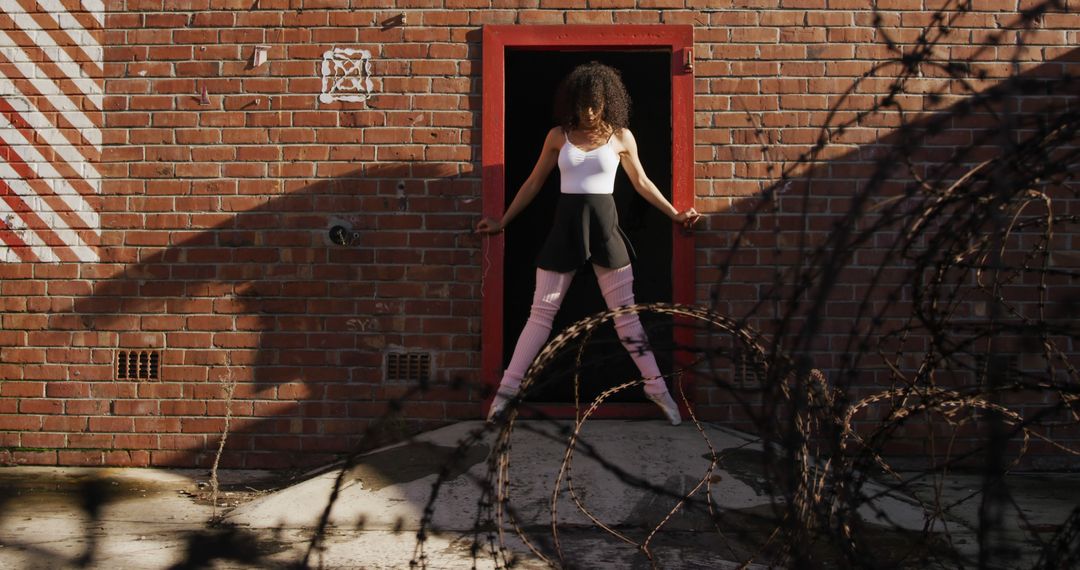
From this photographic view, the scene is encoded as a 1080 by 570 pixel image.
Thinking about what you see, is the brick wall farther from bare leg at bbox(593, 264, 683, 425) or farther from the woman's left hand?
bare leg at bbox(593, 264, 683, 425)

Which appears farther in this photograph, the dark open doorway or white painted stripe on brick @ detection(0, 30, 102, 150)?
the dark open doorway

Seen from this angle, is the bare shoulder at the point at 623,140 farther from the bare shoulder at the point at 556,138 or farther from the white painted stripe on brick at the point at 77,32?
the white painted stripe on brick at the point at 77,32

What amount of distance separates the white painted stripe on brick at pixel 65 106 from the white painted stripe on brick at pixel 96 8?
0.44 metres

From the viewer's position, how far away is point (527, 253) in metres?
7.11

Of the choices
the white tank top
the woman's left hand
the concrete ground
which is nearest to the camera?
the concrete ground

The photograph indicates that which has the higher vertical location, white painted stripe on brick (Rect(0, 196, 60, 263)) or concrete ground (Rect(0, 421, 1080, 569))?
white painted stripe on brick (Rect(0, 196, 60, 263))

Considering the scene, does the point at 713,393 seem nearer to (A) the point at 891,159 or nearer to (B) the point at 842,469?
(B) the point at 842,469

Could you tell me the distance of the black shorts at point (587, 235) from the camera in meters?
5.16

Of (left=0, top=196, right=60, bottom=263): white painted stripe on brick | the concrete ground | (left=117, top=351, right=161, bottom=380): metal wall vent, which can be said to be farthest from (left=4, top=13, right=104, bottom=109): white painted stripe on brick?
the concrete ground

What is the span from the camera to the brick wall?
Result: 18.9ft

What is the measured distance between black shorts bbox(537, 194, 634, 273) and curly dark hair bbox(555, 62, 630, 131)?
0.41m

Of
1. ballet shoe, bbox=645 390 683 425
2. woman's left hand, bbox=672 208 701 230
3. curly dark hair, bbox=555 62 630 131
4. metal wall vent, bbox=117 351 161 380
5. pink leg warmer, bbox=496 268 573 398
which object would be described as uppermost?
curly dark hair, bbox=555 62 630 131

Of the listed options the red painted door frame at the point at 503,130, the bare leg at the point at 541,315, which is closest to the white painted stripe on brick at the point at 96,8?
the red painted door frame at the point at 503,130

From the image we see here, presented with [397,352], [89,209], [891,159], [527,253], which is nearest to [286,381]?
[397,352]
